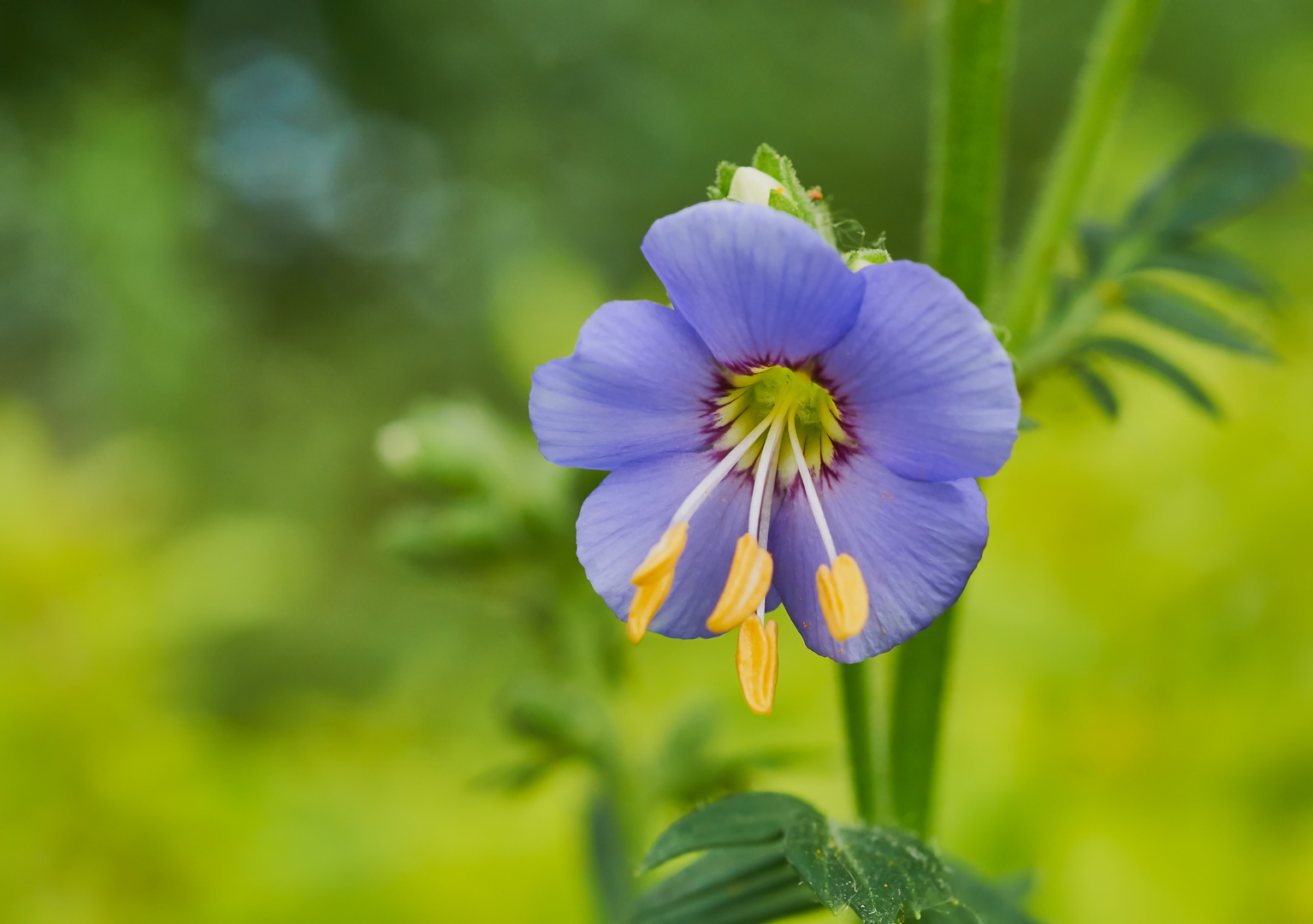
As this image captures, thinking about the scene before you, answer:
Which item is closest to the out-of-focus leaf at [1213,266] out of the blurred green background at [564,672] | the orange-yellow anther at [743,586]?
the blurred green background at [564,672]

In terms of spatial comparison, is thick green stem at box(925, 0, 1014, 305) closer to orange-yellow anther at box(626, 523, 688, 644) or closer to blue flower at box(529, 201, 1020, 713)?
blue flower at box(529, 201, 1020, 713)

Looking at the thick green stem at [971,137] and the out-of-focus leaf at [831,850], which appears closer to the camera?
the out-of-focus leaf at [831,850]

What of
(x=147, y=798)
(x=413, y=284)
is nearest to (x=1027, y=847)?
(x=147, y=798)

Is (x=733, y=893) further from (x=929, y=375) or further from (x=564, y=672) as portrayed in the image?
(x=564, y=672)

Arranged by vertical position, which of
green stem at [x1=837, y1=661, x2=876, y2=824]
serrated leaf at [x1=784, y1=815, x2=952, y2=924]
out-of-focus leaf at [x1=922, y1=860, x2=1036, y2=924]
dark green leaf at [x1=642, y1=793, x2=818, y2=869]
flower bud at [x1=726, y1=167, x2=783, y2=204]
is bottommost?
out-of-focus leaf at [x1=922, y1=860, x2=1036, y2=924]

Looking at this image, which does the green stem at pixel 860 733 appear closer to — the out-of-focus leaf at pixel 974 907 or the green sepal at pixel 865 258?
the out-of-focus leaf at pixel 974 907

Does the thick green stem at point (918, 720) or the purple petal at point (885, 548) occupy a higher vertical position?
the purple petal at point (885, 548)

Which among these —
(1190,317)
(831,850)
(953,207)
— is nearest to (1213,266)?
(1190,317)

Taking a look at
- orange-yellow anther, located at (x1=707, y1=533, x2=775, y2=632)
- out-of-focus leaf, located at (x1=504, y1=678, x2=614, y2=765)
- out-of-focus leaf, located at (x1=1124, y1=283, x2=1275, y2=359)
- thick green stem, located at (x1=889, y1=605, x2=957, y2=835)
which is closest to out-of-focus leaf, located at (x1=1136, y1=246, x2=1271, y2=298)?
out-of-focus leaf, located at (x1=1124, y1=283, x2=1275, y2=359)
